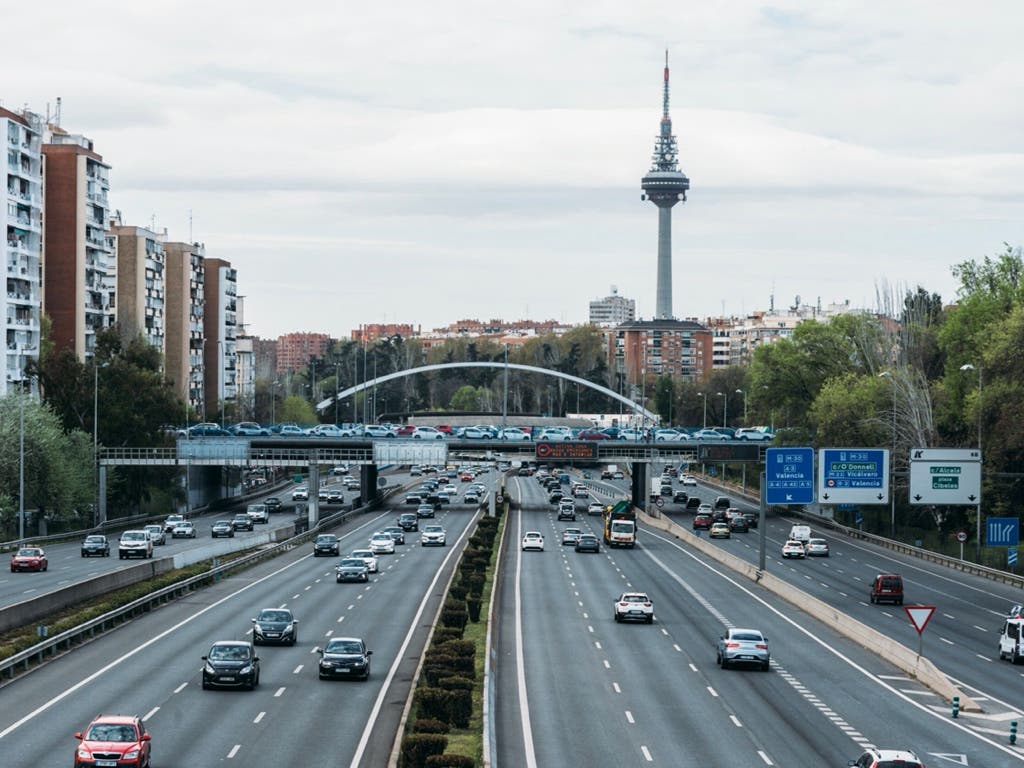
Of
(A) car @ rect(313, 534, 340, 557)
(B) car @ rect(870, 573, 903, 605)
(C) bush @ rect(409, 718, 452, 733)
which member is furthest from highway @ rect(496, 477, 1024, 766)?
(A) car @ rect(313, 534, 340, 557)

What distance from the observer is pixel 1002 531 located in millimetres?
81938

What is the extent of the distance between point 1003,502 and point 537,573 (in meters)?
33.3

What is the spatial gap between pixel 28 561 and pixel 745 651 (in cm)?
4005

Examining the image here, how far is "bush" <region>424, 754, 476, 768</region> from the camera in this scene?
92.6 ft

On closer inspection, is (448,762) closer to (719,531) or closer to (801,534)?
(801,534)

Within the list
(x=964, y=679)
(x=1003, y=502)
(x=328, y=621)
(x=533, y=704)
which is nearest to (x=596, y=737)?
(x=533, y=704)

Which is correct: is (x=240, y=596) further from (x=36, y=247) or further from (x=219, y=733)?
(x=36, y=247)

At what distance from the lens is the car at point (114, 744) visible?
2931 centimetres

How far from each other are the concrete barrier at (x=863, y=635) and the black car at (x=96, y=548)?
3230 cm

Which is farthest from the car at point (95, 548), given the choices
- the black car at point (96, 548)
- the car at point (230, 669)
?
the car at point (230, 669)

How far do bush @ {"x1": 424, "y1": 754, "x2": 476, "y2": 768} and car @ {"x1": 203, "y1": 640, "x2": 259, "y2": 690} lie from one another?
42.4 ft

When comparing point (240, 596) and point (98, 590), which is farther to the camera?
point (240, 596)

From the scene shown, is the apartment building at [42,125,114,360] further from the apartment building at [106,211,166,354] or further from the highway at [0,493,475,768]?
the highway at [0,493,475,768]

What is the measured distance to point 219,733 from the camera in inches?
1356
